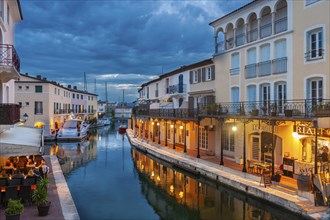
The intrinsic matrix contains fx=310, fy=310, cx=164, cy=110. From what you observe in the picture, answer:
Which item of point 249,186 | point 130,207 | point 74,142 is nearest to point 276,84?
point 249,186

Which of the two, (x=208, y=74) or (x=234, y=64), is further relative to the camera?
(x=208, y=74)

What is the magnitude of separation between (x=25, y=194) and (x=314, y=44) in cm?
1716

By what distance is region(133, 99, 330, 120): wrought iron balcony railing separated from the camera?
1588cm

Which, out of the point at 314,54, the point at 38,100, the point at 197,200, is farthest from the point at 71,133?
the point at 314,54

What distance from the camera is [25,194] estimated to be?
13.4 metres

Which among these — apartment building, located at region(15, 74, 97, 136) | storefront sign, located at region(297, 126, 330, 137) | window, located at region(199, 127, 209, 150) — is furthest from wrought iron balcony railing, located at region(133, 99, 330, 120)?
apartment building, located at region(15, 74, 97, 136)

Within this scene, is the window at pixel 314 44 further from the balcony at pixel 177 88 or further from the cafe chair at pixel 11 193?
the balcony at pixel 177 88

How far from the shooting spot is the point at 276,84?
826 inches

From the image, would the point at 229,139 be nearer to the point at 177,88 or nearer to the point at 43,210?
the point at 177,88

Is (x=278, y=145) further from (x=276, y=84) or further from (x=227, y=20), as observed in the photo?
(x=227, y=20)

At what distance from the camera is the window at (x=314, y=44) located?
17531 millimetres

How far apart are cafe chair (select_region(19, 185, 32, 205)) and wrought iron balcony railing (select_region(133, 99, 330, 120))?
13.3 m

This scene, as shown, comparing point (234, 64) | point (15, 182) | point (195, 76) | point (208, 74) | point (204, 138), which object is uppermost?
point (234, 64)

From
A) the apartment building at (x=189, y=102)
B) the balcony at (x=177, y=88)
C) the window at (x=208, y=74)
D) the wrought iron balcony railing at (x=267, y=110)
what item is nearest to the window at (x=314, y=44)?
the wrought iron balcony railing at (x=267, y=110)
